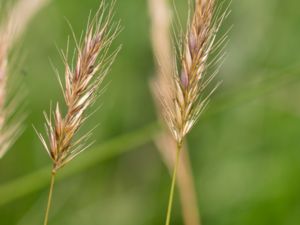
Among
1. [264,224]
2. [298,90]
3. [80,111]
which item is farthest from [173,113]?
[298,90]

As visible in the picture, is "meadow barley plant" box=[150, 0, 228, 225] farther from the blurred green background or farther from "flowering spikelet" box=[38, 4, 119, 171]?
the blurred green background

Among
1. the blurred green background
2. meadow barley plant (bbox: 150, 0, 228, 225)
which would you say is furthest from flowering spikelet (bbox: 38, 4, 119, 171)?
the blurred green background

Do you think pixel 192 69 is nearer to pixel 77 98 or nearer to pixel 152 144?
Result: pixel 77 98

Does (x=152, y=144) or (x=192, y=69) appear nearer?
(x=192, y=69)

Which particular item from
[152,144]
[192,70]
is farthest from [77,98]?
[152,144]

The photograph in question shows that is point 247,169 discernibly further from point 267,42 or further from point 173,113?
point 173,113

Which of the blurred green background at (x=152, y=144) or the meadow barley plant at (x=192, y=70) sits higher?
the blurred green background at (x=152, y=144)

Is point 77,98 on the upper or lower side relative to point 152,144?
lower

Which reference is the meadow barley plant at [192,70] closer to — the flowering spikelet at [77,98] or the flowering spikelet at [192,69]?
the flowering spikelet at [192,69]

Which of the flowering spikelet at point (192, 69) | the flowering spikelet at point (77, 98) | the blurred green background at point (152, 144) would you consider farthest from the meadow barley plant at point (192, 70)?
the blurred green background at point (152, 144)
